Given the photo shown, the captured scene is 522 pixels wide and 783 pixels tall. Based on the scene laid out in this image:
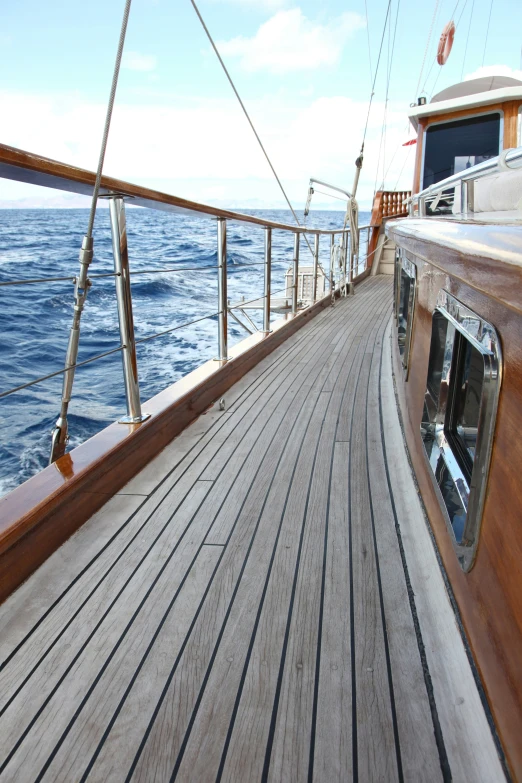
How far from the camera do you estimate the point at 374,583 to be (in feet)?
4.05

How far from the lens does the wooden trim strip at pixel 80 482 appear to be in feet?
4.02

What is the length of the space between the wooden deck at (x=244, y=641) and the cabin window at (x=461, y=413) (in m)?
0.21

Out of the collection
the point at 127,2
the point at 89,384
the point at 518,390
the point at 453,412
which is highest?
the point at 127,2

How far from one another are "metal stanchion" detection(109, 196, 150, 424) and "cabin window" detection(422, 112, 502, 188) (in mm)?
3635

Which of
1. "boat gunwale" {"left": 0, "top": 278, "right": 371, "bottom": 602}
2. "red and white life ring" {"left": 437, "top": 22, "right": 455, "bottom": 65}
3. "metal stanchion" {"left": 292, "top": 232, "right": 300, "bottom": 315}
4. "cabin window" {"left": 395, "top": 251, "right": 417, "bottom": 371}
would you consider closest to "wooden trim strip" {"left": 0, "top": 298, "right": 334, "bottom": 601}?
"boat gunwale" {"left": 0, "top": 278, "right": 371, "bottom": 602}

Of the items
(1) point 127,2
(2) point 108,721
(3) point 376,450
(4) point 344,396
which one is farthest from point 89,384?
(2) point 108,721

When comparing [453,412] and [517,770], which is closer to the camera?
[517,770]

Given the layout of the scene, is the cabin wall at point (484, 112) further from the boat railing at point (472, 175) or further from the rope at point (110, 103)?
the rope at point (110, 103)

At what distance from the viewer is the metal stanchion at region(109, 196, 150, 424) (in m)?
1.62

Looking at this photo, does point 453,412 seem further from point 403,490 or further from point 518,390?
point 518,390

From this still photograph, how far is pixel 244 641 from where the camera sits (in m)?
1.06

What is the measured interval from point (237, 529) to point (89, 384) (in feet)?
12.6

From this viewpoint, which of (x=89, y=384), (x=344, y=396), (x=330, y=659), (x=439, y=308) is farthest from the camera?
(x=89, y=384)

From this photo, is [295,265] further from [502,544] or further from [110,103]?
[502,544]
